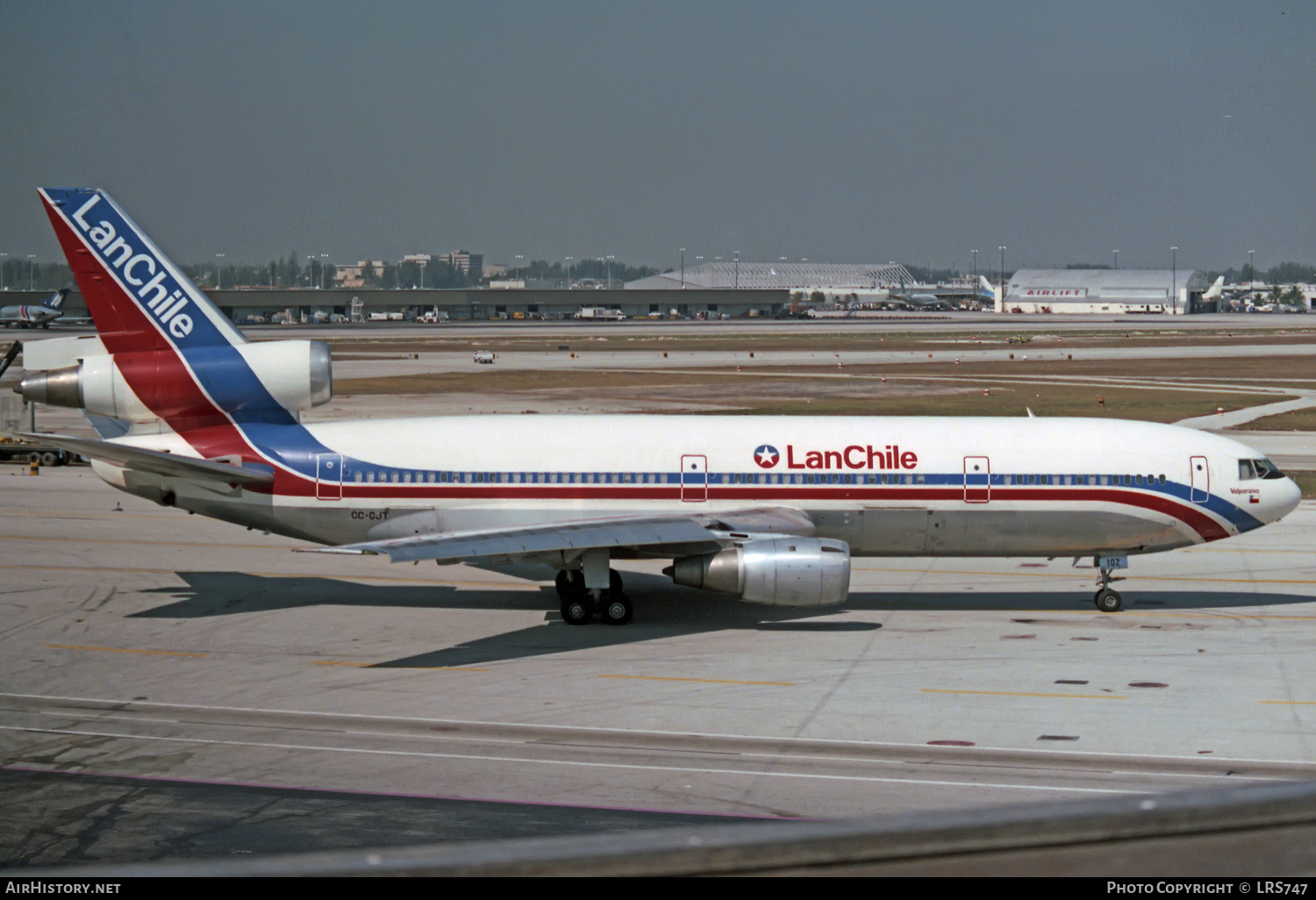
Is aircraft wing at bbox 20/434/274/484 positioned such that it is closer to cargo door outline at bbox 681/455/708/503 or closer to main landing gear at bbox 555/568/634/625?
main landing gear at bbox 555/568/634/625

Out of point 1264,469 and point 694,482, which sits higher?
point 1264,469

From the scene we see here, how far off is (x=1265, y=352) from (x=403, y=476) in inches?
4701

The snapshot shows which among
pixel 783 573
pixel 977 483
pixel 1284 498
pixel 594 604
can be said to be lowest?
pixel 594 604

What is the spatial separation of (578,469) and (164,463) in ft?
32.3

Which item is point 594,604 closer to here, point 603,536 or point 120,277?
point 603,536

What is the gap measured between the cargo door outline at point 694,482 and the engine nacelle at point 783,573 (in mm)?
3299

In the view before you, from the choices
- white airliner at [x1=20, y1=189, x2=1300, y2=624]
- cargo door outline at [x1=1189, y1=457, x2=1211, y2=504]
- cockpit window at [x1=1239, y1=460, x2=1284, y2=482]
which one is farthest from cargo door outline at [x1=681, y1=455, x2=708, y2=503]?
cockpit window at [x1=1239, y1=460, x2=1284, y2=482]

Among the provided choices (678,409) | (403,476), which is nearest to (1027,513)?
(403,476)

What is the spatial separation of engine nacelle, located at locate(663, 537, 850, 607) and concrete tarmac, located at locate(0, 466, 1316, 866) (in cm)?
124

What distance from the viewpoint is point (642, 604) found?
33406 mm

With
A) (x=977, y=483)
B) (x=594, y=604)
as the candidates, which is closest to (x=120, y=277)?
(x=594, y=604)

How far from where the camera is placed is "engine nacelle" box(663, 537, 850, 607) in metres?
28.4

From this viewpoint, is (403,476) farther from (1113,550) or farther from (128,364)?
(1113,550)

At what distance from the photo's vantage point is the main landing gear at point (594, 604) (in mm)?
30906
